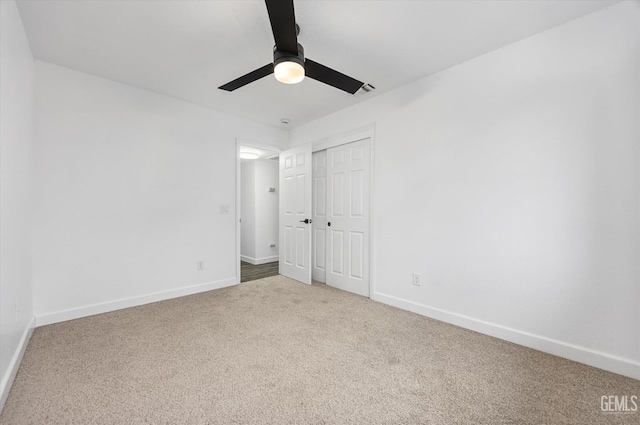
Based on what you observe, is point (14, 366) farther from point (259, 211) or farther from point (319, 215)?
point (259, 211)

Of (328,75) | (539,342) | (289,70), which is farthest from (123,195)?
(539,342)

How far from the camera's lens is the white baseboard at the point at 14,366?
1562mm

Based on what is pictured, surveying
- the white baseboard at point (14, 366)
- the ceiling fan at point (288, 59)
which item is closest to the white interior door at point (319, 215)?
the ceiling fan at point (288, 59)

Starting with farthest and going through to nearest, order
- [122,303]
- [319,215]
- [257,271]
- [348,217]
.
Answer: [257,271] → [319,215] → [348,217] → [122,303]

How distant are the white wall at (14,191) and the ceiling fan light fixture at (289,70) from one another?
1588 millimetres

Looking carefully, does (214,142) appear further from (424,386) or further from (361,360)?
(424,386)

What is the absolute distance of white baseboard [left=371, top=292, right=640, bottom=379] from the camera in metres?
1.87

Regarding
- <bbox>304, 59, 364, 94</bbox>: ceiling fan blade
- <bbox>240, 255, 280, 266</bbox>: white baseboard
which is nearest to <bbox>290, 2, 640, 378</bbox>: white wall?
<bbox>304, 59, 364, 94</bbox>: ceiling fan blade

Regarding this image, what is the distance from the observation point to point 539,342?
2174mm

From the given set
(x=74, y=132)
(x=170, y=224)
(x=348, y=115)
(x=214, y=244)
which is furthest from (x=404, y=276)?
(x=74, y=132)

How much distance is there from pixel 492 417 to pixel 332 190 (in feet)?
9.77

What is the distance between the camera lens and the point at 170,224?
3449 mm

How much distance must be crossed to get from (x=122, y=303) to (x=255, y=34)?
10.0 ft

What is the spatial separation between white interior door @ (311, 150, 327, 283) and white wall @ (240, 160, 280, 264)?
1.81 m
